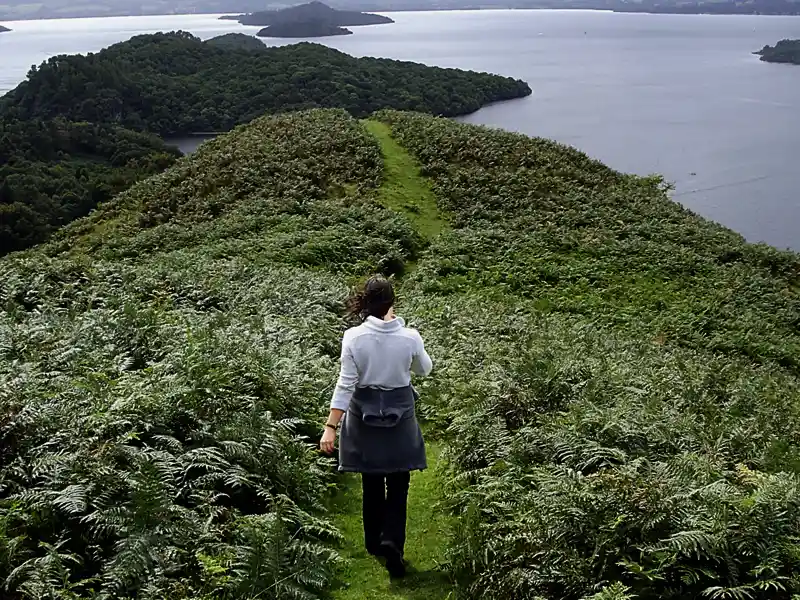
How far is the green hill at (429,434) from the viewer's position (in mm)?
4352

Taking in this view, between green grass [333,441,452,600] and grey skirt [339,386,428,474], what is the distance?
0.80 meters

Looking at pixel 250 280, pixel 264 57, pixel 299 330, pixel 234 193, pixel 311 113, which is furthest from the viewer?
pixel 264 57

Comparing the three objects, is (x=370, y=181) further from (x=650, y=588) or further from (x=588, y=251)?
(x=650, y=588)

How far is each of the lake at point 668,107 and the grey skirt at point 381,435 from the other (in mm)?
43418

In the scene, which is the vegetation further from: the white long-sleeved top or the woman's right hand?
the white long-sleeved top

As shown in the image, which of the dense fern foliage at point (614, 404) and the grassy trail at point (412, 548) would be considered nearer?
the dense fern foliage at point (614, 404)

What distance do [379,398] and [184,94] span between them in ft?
327

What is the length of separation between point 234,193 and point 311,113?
36.6 feet

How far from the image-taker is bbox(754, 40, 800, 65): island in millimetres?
135950

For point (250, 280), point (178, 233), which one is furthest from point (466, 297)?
point (178, 233)

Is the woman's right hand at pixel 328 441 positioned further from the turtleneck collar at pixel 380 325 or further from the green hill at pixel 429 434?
the turtleneck collar at pixel 380 325

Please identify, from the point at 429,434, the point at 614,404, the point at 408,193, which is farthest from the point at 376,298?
the point at 408,193

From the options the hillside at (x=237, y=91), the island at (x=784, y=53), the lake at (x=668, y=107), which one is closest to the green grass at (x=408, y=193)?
the lake at (x=668, y=107)

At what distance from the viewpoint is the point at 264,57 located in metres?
106
